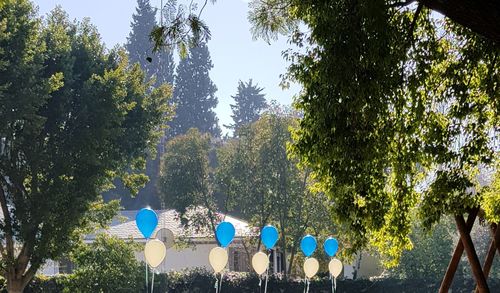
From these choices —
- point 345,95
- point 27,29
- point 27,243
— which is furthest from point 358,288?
point 345,95

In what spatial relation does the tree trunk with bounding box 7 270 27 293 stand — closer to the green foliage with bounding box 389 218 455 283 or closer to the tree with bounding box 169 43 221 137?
the green foliage with bounding box 389 218 455 283

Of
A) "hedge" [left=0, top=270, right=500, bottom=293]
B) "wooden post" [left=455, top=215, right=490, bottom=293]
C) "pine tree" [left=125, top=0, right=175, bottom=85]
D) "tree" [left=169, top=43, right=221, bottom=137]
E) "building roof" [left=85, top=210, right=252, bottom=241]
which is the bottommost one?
→ "wooden post" [left=455, top=215, right=490, bottom=293]

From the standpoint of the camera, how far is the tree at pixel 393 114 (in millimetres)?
7695

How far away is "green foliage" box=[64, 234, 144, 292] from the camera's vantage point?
21.1m

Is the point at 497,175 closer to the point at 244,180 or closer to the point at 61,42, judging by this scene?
the point at 61,42

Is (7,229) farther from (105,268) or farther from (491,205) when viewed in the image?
(491,205)

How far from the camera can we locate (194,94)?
65.8 metres

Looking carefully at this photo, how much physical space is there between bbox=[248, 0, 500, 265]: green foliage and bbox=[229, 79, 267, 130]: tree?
6349 centimetres

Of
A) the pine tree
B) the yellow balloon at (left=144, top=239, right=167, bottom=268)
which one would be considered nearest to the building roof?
the yellow balloon at (left=144, top=239, right=167, bottom=268)

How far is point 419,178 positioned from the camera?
922 centimetres

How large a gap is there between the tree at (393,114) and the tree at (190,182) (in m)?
24.5

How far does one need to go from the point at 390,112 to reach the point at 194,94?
57.9m

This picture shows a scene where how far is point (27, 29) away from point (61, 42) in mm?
2168

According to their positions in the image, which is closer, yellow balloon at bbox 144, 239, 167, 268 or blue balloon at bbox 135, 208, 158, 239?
yellow balloon at bbox 144, 239, 167, 268
